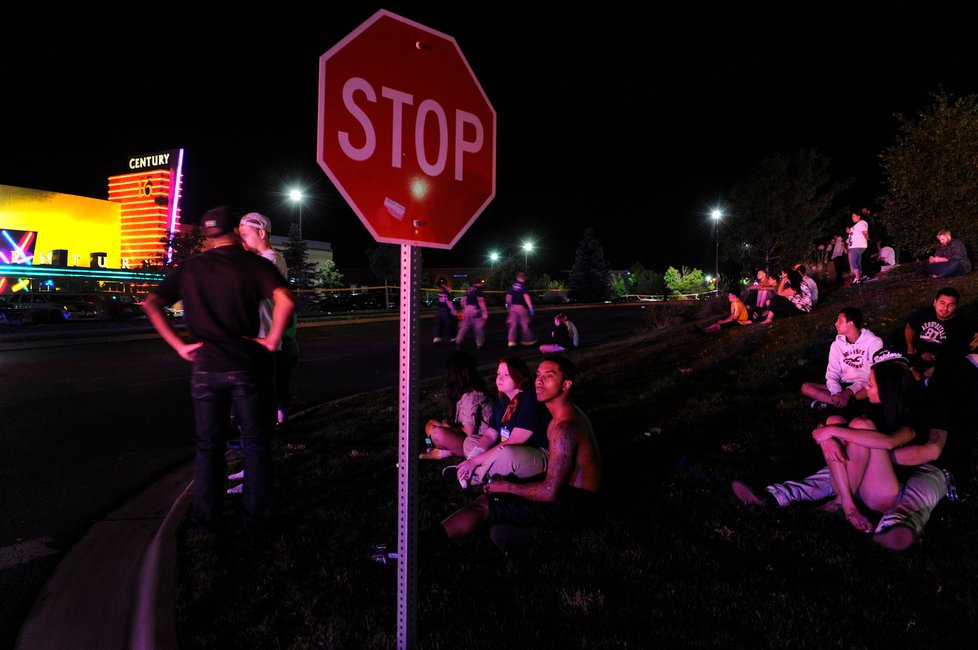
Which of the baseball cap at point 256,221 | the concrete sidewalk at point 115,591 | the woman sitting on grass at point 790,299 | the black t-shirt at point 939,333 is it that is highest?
the baseball cap at point 256,221

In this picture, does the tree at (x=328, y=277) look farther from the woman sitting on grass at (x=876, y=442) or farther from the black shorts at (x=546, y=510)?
the woman sitting on grass at (x=876, y=442)

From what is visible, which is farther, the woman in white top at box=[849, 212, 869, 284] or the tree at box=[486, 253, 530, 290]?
the tree at box=[486, 253, 530, 290]

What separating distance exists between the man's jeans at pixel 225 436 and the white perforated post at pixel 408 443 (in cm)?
182

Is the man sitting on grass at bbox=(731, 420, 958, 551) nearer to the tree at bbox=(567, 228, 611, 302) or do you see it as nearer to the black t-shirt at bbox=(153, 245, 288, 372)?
the black t-shirt at bbox=(153, 245, 288, 372)

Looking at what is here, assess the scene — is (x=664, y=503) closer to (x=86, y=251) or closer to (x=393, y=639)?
(x=393, y=639)

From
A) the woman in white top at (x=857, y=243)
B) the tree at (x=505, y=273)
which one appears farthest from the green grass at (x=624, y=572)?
the tree at (x=505, y=273)

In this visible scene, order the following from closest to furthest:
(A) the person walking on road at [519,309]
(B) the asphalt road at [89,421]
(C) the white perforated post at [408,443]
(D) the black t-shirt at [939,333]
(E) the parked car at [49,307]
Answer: (C) the white perforated post at [408,443], (B) the asphalt road at [89,421], (D) the black t-shirt at [939,333], (A) the person walking on road at [519,309], (E) the parked car at [49,307]

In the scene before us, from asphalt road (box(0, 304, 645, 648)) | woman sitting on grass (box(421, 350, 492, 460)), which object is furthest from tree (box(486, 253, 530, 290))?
woman sitting on grass (box(421, 350, 492, 460))

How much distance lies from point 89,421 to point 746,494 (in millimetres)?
7327

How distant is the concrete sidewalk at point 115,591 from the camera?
277 cm

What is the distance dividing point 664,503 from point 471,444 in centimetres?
164

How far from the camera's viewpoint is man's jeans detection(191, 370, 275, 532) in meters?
3.63

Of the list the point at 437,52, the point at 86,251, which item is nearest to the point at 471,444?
the point at 437,52

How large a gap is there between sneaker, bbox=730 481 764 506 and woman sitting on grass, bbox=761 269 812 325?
10.1 m
